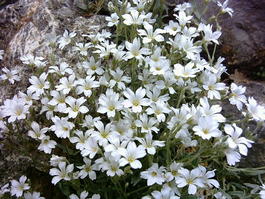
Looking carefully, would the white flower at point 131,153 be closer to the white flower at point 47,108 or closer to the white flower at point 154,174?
the white flower at point 154,174

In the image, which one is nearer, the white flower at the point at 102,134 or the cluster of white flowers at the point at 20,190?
the white flower at the point at 102,134

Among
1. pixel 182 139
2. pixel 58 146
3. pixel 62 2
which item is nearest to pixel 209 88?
pixel 182 139

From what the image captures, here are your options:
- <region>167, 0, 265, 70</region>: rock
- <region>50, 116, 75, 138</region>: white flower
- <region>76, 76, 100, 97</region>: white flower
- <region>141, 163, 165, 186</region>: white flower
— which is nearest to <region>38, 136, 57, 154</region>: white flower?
<region>50, 116, 75, 138</region>: white flower

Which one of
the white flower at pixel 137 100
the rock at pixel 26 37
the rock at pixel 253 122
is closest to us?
the white flower at pixel 137 100

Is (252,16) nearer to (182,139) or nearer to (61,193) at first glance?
(182,139)

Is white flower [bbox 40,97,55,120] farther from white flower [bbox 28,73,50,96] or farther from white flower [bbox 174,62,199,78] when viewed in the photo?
white flower [bbox 174,62,199,78]

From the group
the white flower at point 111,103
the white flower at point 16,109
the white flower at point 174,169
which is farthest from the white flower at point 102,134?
the white flower at point 16,109

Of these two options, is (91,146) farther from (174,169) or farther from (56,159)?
(174,169)
